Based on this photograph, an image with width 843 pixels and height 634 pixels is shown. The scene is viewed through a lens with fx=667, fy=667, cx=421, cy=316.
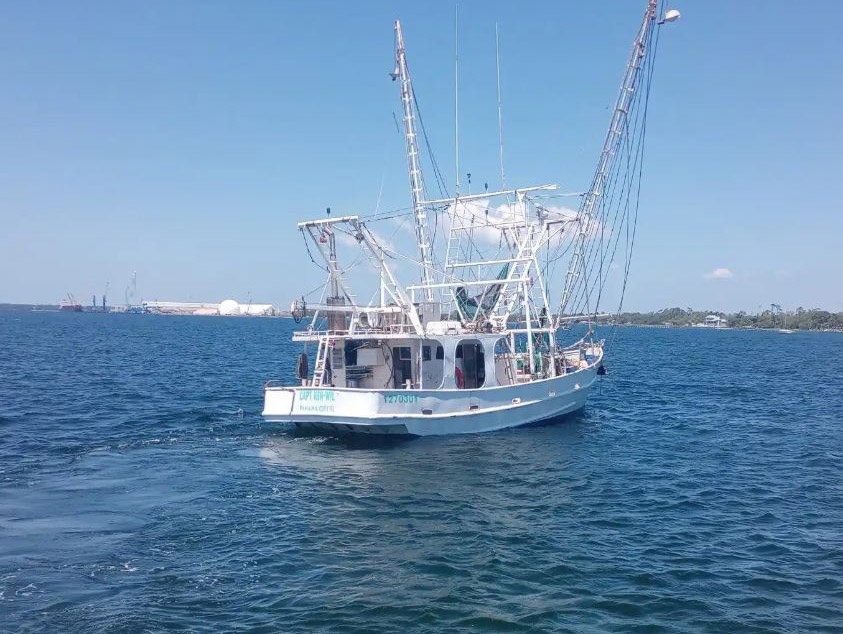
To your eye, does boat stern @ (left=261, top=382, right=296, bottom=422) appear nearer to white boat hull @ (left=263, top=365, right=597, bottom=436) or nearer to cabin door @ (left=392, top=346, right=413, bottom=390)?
white boat hull @ (left=263, top=365, right=597, bottom=436)

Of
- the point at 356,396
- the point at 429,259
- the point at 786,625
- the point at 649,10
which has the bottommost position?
the point at 786,625

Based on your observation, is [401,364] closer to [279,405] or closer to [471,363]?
[471,363]

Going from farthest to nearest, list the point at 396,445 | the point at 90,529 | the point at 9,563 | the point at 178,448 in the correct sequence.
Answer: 1. the point at 396,445
2. the point at 178,448
3. the point at 90,529
4. the point at 9,563

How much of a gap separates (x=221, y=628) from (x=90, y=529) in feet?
18.6

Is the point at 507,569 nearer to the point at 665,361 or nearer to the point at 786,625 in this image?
the point at 786,625

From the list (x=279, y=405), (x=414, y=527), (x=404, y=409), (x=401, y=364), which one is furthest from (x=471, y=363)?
(x=414, y=527)

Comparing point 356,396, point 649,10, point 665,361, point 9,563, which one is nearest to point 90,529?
point 9,563

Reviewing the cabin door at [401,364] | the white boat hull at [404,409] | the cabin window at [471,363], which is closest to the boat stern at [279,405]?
the white boat hull at [404,409]

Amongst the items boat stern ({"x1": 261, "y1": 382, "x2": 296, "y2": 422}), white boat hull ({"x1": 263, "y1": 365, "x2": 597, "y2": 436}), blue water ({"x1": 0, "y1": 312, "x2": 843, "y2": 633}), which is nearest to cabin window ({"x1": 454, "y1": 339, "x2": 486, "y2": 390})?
white boat hull ({"x1": 263, "y1": 365, "x2": 597, "y2": 436})

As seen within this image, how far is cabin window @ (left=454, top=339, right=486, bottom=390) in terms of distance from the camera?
28.4 meters

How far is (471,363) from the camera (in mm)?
28688

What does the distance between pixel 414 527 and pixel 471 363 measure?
13.3m

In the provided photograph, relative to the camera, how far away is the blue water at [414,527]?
37.9 feet

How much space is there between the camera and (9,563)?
491 inches
